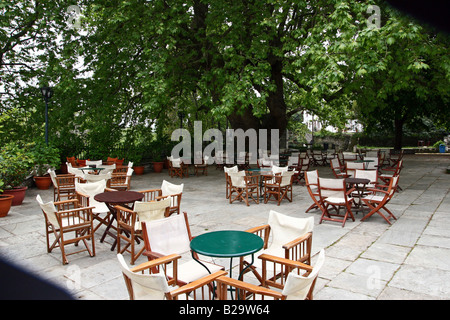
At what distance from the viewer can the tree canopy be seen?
848 centimetres

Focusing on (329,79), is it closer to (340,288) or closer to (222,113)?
(222,113)

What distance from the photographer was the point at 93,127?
1160 centimetres

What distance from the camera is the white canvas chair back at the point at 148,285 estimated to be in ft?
6.78

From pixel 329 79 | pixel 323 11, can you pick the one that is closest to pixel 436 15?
pixel 329 79

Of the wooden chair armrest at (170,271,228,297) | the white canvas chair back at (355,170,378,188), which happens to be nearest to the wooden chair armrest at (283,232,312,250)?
the wooden chair armrest at (170,271,228,297)

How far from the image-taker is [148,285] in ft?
6.98

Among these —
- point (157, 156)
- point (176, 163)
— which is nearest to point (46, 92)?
point (176, 163)

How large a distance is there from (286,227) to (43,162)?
30.8ft

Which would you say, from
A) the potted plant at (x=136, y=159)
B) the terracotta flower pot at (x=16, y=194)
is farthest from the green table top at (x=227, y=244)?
the potted plant at (x=136, y=159)

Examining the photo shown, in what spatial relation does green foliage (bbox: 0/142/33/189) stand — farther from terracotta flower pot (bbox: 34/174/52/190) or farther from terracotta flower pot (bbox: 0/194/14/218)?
terracotta flower pot (bbox: 34/174/52/190)

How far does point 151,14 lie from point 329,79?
631 centimetres

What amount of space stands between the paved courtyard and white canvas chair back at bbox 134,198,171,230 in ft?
2.01

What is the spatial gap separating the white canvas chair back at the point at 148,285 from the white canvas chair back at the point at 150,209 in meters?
2.03

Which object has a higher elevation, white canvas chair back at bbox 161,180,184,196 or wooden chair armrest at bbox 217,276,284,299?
white canvas chair back at bbox 161,180,184,196
